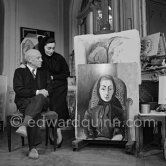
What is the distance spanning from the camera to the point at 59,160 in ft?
8.04

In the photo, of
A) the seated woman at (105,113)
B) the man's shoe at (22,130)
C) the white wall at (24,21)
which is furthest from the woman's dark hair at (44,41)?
the white wall at (24,21)

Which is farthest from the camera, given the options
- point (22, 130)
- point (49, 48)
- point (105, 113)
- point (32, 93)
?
point (49, 48)

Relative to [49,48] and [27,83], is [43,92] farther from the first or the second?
[49,48]

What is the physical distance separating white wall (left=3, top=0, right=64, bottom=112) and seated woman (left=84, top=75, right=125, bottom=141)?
8.57ft

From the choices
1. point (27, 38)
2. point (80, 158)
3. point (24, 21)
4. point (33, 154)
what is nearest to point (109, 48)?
point (80, 158)

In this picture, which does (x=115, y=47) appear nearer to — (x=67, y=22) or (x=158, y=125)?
(x=158, y=125)

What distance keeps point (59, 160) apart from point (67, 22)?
154 inches

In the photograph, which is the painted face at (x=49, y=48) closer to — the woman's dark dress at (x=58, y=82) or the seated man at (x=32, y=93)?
the woman's dark dress at (x=58, y=82)

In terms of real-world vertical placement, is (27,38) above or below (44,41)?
A: above

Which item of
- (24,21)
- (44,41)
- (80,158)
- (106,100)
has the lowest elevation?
(80,158)

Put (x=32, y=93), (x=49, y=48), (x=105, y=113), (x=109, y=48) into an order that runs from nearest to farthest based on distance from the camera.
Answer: (x=32, y=93)
(x=105, y=113)
(x=109, y=48)
(x=49, y=48)

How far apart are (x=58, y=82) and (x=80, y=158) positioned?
3.33 ft

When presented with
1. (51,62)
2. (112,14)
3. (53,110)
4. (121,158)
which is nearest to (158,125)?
(121,158)

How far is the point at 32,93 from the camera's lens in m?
2.74
